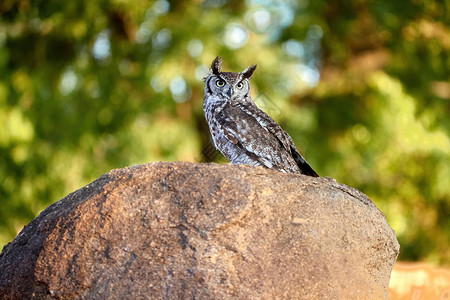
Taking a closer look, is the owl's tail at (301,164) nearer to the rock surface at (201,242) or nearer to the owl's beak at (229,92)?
the rock surface at (201,242)

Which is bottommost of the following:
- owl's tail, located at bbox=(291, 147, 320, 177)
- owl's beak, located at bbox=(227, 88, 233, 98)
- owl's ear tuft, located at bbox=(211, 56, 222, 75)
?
owl's tail, located at bbox=(291, 147, 320, 177)

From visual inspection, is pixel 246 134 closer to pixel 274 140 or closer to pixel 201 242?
pixel 274 140

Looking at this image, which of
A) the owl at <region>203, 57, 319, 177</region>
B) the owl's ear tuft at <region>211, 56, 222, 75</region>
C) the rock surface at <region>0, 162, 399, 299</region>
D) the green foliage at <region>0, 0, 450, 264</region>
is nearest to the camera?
the rock surface at <region>0, 162, 399, 299</region>

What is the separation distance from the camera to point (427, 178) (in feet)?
36.6

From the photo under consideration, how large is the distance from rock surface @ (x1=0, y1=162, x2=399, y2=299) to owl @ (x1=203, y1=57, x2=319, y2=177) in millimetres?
560

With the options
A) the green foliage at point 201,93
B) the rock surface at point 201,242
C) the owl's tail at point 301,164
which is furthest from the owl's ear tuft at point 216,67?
the green foliage at point 201,93

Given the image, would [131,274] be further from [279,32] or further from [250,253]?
[279,32]

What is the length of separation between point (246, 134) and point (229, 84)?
61 centimetres

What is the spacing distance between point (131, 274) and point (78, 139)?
757 centimetres

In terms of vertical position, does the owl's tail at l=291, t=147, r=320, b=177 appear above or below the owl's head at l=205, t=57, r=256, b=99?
below

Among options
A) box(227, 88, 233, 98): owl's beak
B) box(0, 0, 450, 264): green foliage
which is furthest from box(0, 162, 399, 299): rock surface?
box(0, 0, 450, 264): green foliage

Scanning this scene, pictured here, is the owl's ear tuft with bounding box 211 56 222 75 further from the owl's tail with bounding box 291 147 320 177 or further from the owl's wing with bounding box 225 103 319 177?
the owl's tail with bounding box 291 147 320 177

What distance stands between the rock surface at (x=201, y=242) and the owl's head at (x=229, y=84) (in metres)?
1.22

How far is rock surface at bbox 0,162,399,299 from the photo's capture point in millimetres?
3219
